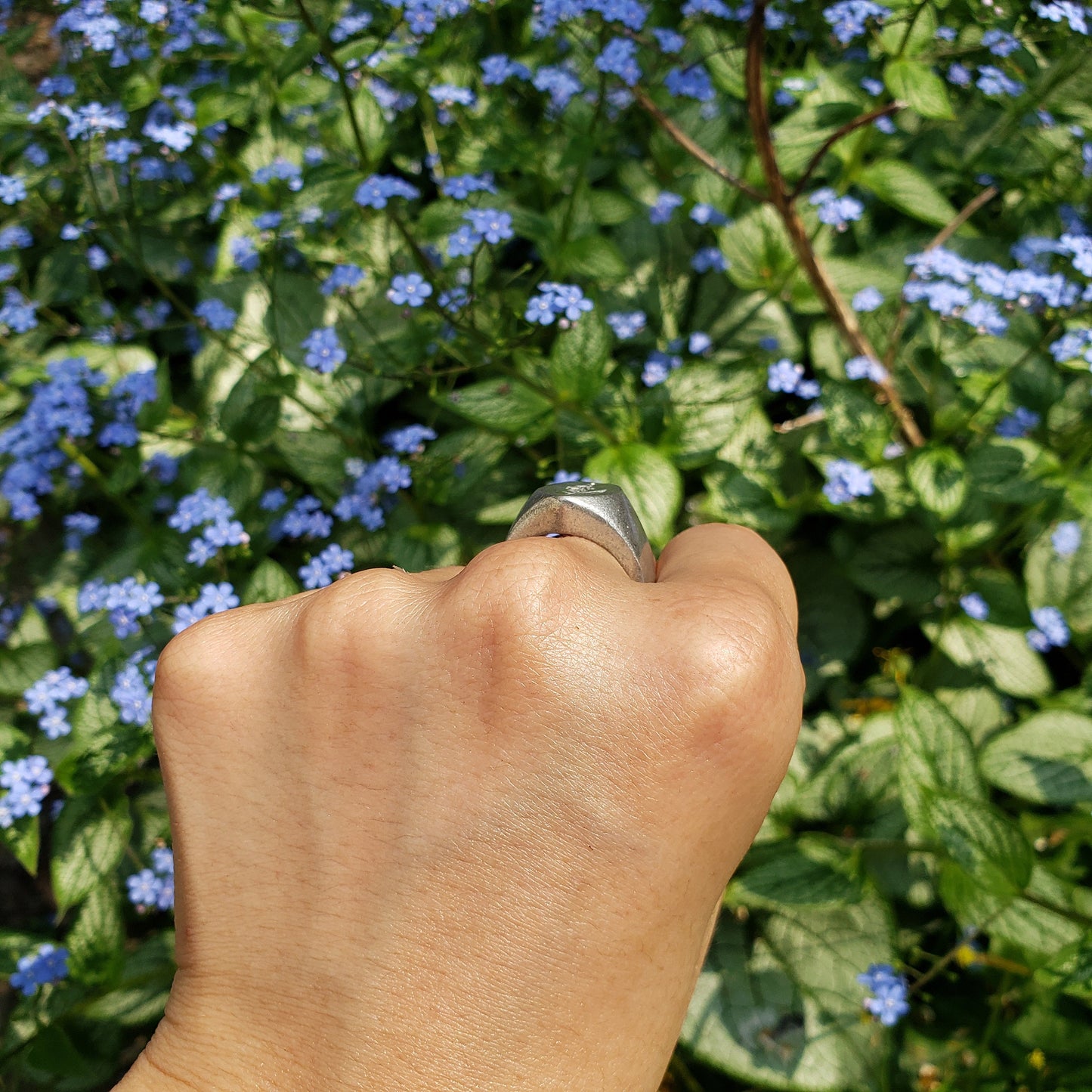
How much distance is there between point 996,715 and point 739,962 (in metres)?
1.24

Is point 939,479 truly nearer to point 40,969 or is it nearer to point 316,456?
point 316,456

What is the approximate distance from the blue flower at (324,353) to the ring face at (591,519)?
1381mm

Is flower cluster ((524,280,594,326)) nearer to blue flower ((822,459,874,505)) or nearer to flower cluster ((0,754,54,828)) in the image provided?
blue flower ((822,459,874,505))

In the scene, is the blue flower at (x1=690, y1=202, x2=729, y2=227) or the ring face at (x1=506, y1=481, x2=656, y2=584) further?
the blue flower at (x1=690, y1=202, x2=729, y2=227)

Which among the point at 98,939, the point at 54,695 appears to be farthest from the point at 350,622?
the point at 98,939

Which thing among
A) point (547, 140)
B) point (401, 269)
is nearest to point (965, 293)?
point (547, 140)

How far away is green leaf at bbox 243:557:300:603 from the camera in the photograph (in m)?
2.54

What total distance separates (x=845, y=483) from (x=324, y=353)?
1745mm

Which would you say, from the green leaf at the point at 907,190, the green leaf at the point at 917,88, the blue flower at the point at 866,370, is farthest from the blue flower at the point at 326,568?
the green leaf at the point at 907,190

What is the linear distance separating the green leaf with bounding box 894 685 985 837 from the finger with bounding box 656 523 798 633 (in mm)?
957

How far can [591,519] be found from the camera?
5.02 ft

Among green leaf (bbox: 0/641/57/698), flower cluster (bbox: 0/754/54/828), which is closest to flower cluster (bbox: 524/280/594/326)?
flower cluster (bbox: 0/754/54/828)

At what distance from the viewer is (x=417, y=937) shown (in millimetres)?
1190

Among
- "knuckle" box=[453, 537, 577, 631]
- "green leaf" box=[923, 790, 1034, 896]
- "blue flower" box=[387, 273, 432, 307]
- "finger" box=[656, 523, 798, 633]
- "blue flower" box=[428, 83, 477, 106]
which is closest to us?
"knuckle" box=[453, 537, 577, 631]
